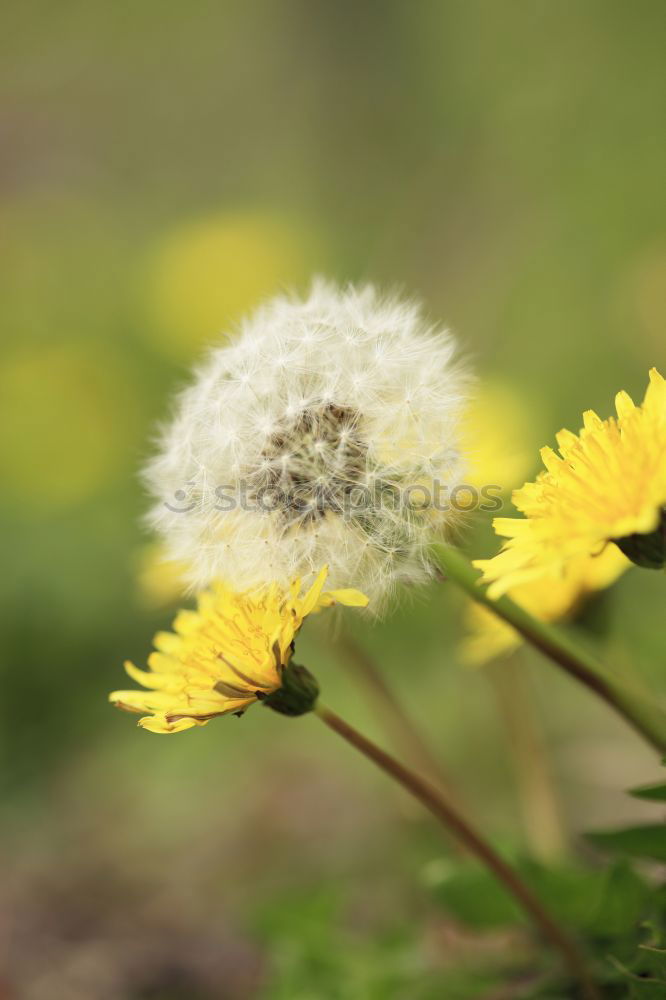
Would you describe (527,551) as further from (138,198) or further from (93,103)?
(93,103)

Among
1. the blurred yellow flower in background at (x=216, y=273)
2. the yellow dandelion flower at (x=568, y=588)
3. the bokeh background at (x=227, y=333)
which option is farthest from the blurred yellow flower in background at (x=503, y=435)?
the blurred yellow flower in background at (x=216, y=273)

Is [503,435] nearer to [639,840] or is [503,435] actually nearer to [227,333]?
[227,333]

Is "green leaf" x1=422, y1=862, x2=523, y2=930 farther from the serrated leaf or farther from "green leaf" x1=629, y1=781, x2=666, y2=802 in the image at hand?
"green leaf" x1=629, y1=781, x2=666, y2=802

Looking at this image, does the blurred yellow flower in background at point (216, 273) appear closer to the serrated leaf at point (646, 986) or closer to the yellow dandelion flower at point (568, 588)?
the yellow dandelion flower at point (568, 588)

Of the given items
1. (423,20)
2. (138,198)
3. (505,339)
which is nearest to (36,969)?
(505,339)

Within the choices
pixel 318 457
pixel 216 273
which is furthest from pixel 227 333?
pixel 216 273
